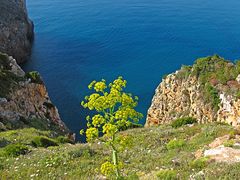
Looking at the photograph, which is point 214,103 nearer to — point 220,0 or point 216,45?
point 216,45

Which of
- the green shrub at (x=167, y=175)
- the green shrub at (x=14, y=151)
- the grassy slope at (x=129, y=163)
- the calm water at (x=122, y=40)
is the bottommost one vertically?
the calm water at (x=122, y=40)

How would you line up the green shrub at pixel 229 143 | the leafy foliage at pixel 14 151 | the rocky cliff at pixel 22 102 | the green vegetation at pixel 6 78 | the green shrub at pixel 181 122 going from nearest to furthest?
the green shrub at pixel 229 143 < the leafy foliage at pixel 14 151 < the green shrub at pixel 181 122 < the rocky cliff at pixel 22 102 < the green vegetation at pixel 6 78

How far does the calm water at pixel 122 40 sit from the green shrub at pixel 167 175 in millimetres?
53690

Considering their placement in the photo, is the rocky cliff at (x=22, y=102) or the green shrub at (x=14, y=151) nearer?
the green shrub at (x=14, y=151)

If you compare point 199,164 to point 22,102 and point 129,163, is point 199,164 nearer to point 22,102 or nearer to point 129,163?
point 129,163

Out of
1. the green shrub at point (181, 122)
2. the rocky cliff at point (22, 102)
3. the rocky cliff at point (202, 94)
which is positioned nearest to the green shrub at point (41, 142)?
the rocky cliff at point (22, 102)

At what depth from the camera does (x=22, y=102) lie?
50.4 meters

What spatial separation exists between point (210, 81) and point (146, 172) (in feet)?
94.6

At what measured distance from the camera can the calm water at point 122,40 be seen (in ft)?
288

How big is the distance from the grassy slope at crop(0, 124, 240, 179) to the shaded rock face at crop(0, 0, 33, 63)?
236 ft

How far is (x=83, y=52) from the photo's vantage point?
347 feet

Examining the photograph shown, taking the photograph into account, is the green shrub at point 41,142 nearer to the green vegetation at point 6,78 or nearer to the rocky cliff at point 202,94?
the green vegetation at point 6,78

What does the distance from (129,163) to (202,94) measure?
25.7 m

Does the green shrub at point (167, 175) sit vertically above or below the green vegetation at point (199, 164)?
above
